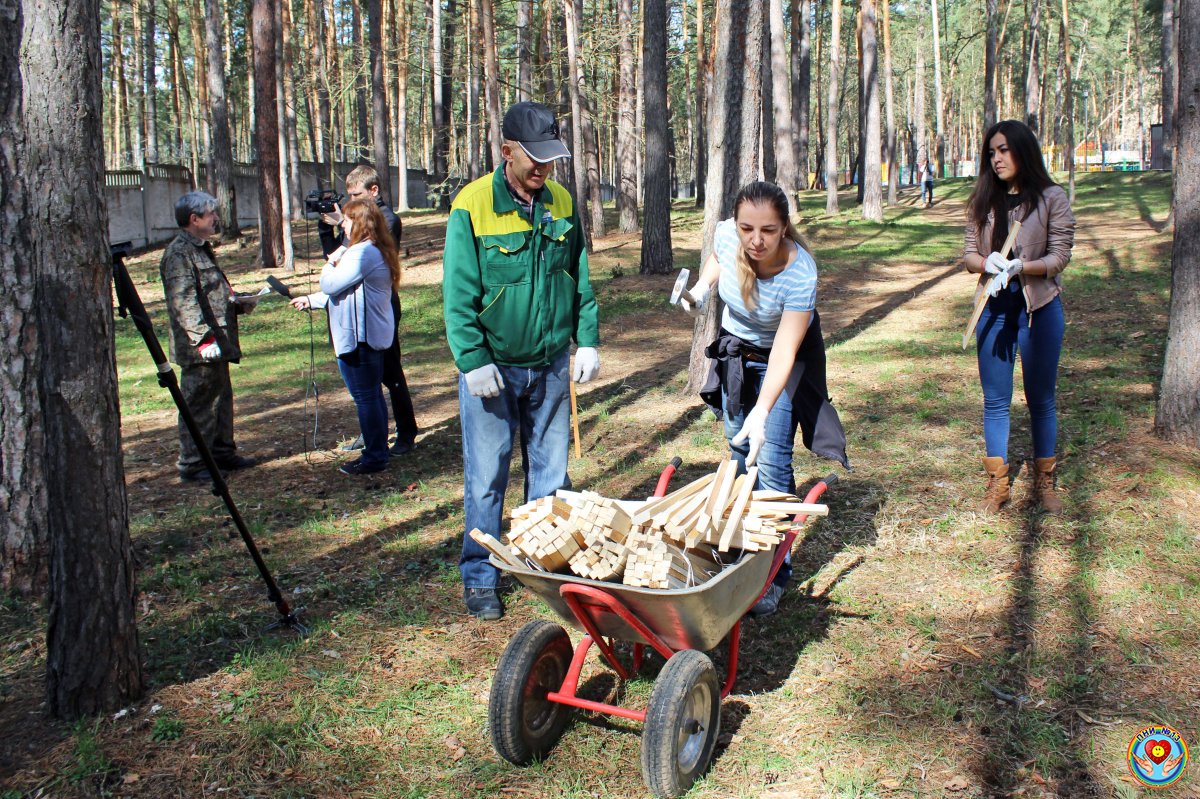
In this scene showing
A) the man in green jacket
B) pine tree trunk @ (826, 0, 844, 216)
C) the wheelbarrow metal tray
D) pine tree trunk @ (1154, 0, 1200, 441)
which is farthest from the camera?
pine tree trunk @ (826, 0, 844, 216)

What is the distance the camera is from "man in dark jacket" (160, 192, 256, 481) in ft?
21.4

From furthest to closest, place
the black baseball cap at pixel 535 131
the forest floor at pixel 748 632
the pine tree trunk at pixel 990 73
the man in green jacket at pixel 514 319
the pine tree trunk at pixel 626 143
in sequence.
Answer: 1. the pine tree trunk at pixel 990 73
2. the pine tree trunk at pixel 626 143
3. the man in green jacket at pixel 514 319
4. the black baseball cap at pixel 535 131
5. the forest floor at pixel 748 632

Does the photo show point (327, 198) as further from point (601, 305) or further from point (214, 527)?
point (601, 305)

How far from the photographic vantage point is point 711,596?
3.04m

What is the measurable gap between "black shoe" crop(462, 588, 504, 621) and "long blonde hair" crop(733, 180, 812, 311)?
6.09ft

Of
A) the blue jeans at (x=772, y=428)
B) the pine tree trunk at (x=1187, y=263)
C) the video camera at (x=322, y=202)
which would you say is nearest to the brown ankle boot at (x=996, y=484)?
the pine tree trunk at (x=1187, y=263)

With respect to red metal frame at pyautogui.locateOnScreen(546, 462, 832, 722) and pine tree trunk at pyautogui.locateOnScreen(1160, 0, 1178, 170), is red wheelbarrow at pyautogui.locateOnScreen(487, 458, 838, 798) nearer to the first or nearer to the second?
red metal frame at pyautogui.locateOnScreen(546, 462, 832, 722)

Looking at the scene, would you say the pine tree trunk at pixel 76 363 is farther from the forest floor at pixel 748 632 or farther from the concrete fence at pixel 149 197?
the concrete fence at pixel 149 197

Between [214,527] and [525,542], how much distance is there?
3.52 metres

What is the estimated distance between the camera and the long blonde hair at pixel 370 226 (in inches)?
260

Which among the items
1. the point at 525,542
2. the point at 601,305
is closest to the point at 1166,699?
the point at 525,542

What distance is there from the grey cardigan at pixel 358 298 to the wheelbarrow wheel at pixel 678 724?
4184 mm

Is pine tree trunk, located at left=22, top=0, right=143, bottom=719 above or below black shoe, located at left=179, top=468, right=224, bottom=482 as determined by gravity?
above

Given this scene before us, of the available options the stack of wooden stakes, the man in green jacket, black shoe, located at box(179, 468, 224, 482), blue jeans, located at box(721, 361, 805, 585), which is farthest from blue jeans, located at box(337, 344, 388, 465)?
the stack of wooden stakes
